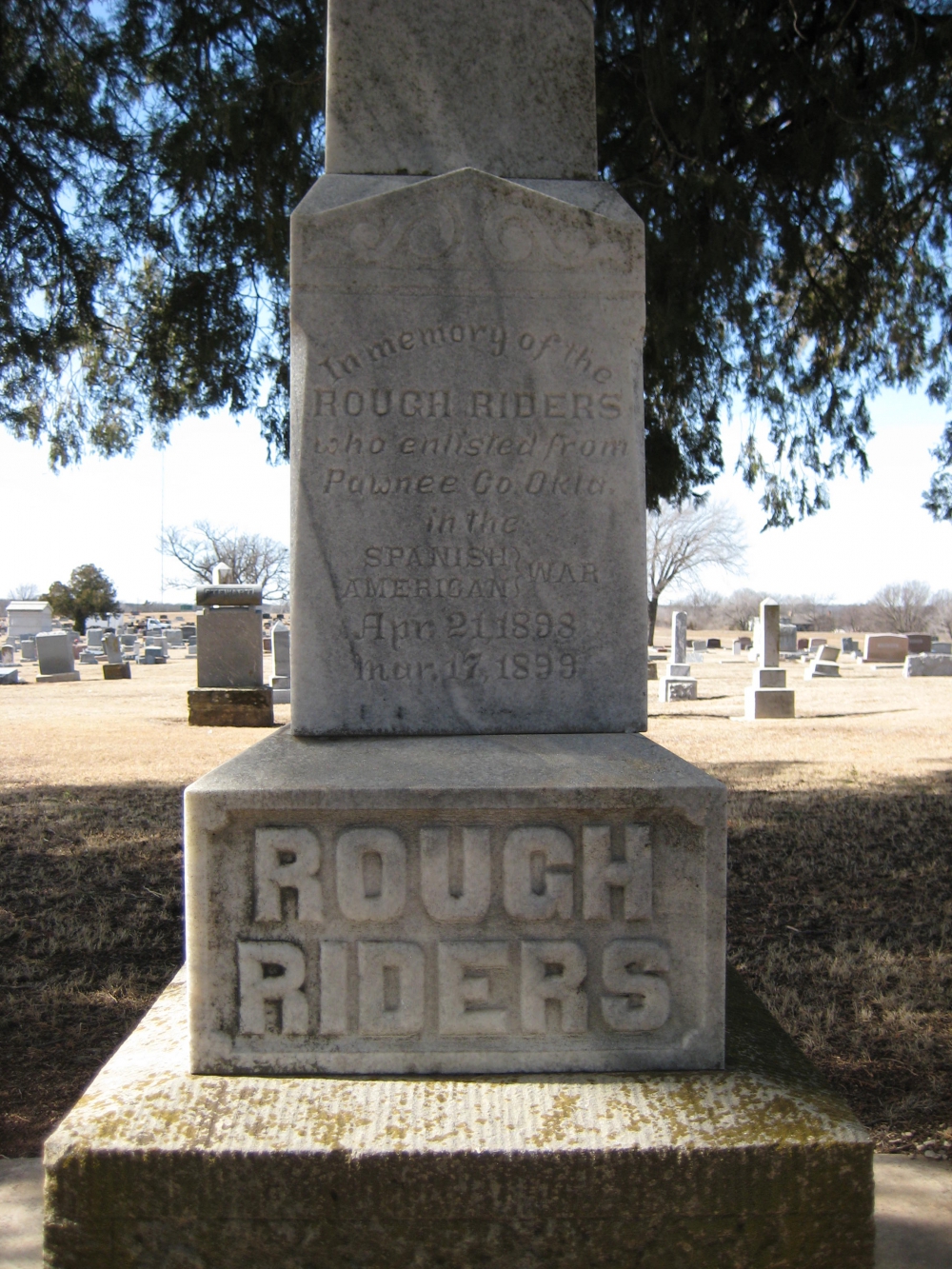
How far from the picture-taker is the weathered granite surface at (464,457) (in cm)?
209

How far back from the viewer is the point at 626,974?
186 cm

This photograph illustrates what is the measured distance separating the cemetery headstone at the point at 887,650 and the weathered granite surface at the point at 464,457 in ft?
97.4

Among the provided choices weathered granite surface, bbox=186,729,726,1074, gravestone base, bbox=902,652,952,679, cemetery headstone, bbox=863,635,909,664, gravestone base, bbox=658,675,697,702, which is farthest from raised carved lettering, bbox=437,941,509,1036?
cemetery headstone, bbox=863,635,909,664

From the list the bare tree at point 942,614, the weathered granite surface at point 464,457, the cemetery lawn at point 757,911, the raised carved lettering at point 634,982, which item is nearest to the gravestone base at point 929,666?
the cemetery lawn at point 757,911

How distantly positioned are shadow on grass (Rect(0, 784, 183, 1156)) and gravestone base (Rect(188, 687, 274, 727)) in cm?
571

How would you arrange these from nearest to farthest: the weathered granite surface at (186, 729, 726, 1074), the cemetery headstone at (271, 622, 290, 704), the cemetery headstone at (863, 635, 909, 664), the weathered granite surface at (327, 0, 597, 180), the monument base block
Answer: the monument base block < the weathered granite surface at (186, 729, 726, 1074) < the weathered granite surface at (327, 0, 597, 180) < the cemetery headstone at (271, 622, 290, 704) < the cemetery headstone at (863, 635, 909, 664)

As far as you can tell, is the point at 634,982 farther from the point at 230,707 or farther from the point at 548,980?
the point at 230,707

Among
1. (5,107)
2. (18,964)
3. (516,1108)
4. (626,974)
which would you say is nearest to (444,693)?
(626,974)

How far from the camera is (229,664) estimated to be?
12859 mm

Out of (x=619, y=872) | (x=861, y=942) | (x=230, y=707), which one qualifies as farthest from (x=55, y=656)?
(x=619, y=872)

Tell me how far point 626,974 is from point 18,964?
3.05m

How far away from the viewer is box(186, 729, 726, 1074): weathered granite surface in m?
1.84

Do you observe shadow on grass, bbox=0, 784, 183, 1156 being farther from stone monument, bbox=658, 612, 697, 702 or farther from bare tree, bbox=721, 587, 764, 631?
bare tree, bbox=721, 587, 764, 631

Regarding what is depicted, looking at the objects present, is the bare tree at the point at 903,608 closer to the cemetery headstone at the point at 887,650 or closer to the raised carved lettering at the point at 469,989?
the cemetery headstone at the point at 887,650
